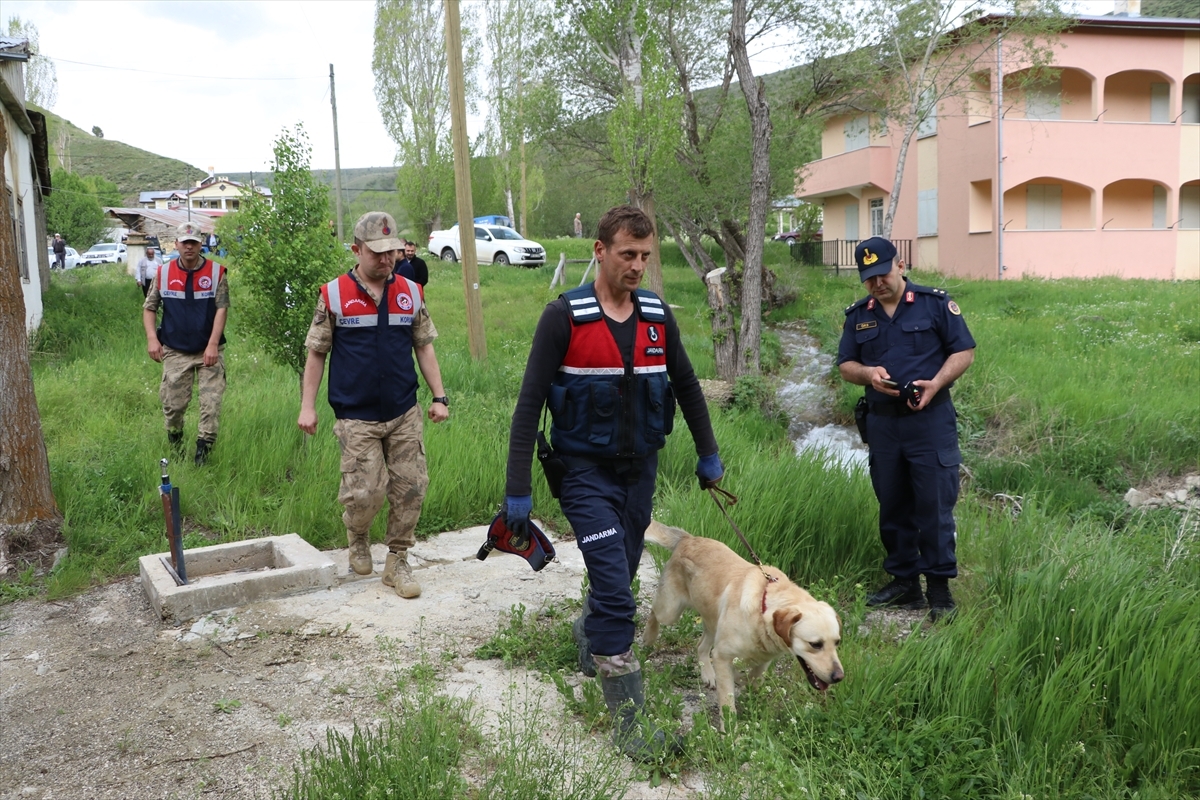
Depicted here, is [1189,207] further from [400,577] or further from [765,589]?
[765,589]

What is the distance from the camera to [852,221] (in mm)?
35281

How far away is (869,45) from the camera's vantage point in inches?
876

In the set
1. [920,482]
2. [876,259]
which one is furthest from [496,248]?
[920,482]

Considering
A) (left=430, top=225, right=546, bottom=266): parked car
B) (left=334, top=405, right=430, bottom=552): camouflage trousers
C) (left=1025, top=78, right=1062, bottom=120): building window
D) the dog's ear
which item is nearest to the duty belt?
the dog's ear

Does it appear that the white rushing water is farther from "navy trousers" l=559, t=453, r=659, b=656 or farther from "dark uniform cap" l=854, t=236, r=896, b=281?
"navy trousers" l=559, t=453, r=659, b=656

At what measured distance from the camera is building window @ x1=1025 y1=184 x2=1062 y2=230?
27234mm

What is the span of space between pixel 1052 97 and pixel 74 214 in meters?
51.4

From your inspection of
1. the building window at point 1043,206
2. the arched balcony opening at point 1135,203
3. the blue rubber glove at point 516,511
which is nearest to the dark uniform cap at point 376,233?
the blue rubber glove at point 516,511

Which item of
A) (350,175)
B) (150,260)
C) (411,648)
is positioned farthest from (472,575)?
(350,175)

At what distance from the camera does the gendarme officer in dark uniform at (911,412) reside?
5008 mm

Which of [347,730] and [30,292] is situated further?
[30,292]

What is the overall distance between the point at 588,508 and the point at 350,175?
7590 inches

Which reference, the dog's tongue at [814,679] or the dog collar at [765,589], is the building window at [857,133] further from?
the dog's tongue at [814,679]

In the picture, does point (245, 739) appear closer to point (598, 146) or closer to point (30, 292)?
point (30, 292)
